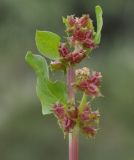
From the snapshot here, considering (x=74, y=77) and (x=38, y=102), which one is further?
(x=38, y=102)

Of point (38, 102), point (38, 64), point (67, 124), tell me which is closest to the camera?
point (67, 124)

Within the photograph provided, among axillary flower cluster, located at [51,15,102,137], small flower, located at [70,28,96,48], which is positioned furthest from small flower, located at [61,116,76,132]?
small flower, located at [70,28,96,48]

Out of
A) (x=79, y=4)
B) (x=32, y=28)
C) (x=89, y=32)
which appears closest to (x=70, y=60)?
(x=89, y=32)

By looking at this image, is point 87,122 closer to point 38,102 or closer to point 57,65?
point 57,65

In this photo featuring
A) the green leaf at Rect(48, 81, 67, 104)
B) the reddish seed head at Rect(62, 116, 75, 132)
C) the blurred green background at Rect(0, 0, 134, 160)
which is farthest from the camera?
the blurred green background at Rect(0, 0, 134, 160)

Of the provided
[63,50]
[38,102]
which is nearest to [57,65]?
[63,50]

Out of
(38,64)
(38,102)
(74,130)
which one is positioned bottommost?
(74,130)

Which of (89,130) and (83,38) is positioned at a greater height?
(83,38)

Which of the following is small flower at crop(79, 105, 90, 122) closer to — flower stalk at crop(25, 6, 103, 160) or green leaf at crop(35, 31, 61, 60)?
flower stalk at crop(25, 6, 103, 160)
